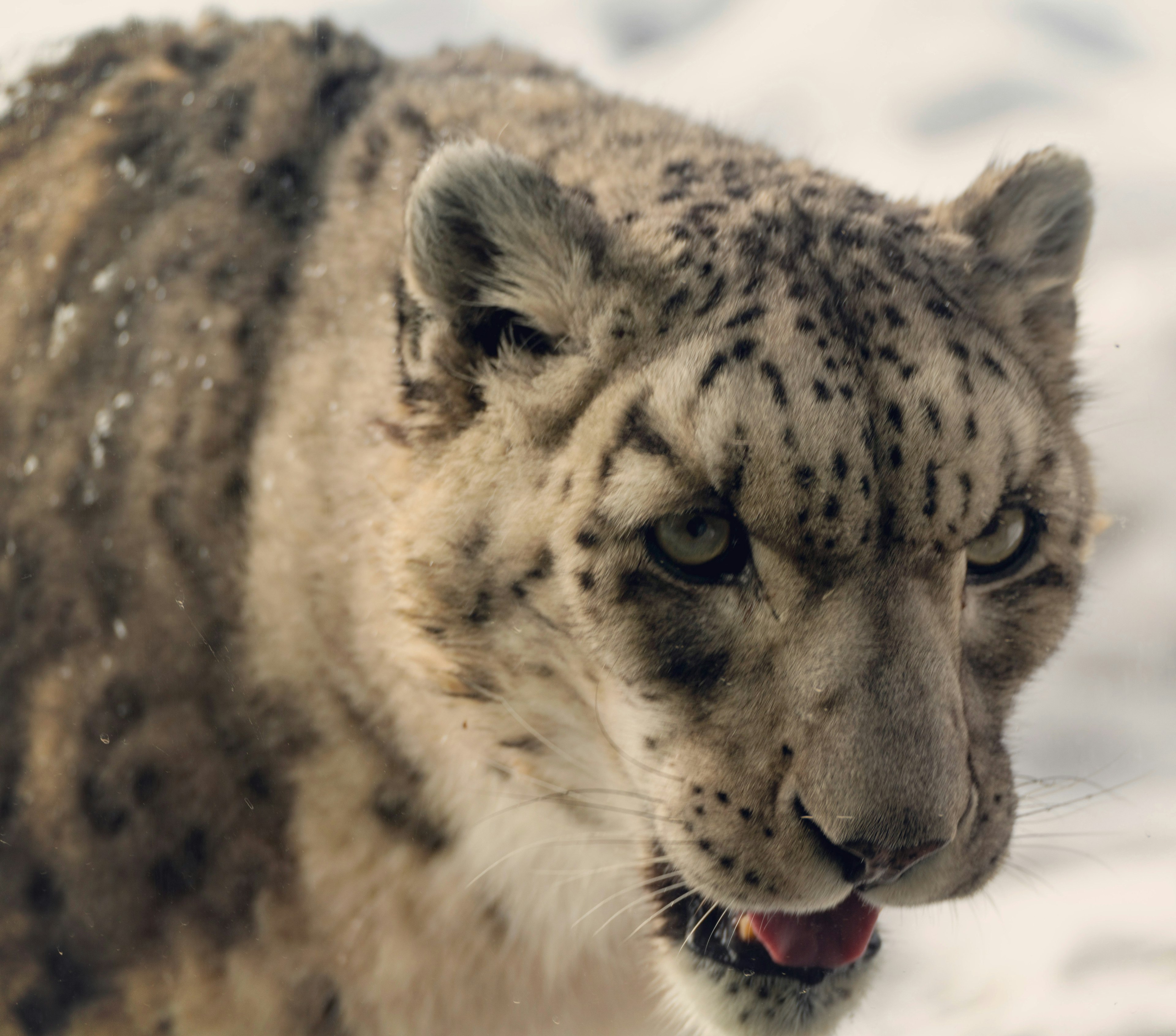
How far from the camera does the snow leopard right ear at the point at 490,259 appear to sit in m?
2.39

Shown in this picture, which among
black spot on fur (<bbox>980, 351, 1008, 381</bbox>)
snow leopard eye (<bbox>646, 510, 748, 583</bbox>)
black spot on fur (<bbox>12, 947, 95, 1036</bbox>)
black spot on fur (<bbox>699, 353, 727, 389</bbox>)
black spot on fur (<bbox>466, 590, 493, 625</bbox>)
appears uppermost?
black spot on fur (<bbox>699, 353, 727, 389</bbox>)

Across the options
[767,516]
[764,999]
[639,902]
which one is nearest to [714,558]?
[767,516]

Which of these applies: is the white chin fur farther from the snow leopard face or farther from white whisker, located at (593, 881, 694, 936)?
white whisker, located at (593, 881, 694, 936)

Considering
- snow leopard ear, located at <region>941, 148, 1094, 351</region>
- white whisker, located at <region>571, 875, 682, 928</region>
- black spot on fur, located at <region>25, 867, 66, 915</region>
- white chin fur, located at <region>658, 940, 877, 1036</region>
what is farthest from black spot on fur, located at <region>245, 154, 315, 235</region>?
white chin fur, located at <region>658, 940, 877, 1036</region>

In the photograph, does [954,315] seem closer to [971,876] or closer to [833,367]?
[833,367]

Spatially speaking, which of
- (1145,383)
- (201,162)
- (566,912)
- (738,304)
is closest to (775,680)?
(738,304)

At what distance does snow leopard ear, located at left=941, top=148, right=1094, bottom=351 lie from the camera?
109 inches

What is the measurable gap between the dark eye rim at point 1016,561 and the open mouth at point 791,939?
0.63 meters

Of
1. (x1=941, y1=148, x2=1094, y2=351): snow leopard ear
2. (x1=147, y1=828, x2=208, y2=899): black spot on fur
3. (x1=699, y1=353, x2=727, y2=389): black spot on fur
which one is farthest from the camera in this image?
(x1=147, y1=828, x2=208, y2=899): black spot on fur

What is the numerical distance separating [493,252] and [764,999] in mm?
1500

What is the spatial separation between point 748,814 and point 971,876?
0.46 m

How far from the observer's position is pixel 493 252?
2502 millimetres

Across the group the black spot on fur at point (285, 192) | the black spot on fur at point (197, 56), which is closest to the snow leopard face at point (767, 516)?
the black spot on fur at point (285, 192)

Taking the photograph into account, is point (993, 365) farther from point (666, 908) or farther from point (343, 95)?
point (343, 95)
